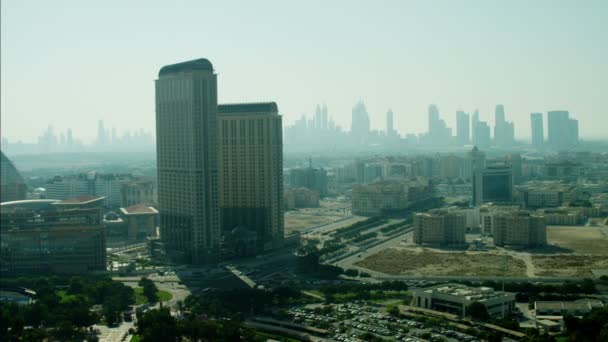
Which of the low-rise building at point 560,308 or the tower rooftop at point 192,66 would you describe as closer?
the low-rise building at point 560,308

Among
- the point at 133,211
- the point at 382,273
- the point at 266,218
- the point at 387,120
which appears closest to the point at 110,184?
the point at 133,211

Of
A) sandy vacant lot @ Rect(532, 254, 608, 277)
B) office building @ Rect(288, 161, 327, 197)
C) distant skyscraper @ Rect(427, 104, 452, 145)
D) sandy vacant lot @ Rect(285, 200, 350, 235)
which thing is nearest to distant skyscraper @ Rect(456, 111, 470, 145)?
distant skyscraper @ Rect(427, 104, 452, 145)

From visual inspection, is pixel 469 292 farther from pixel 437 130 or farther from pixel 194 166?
pixel 437 130

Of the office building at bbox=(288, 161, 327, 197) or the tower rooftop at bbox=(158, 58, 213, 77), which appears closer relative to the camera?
the tower rooftop at bbox=(158, 58, 213, 77)

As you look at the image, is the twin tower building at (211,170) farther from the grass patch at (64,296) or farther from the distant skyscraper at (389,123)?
the distant skyscraper at (389,123)

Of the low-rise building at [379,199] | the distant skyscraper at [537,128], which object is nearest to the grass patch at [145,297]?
the low-rise building at [379,199]

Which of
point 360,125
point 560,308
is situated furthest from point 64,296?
point 360,125

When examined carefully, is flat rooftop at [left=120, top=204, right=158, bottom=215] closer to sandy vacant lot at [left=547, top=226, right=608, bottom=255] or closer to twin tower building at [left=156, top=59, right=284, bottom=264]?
twin tower building at [left=156, top=59, right=284, bottom=264]

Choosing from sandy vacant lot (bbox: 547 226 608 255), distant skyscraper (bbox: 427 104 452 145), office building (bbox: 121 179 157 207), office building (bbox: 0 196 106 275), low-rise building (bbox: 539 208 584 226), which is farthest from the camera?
distant skyscraper (bbox: 427 104 452 145)
